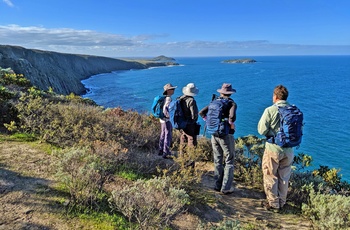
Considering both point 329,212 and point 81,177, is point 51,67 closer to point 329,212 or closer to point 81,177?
point 81,177

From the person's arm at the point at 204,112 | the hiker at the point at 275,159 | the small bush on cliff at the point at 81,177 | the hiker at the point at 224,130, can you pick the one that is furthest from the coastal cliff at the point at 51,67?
the hiker at the point at 275,159

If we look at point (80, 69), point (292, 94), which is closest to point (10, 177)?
point (292, 94)

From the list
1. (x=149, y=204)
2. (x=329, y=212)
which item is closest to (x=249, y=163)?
(x=329, y=212)

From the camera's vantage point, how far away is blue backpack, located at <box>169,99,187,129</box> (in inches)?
221

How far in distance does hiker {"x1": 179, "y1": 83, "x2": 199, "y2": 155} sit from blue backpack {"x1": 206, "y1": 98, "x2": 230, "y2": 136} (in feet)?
2.08

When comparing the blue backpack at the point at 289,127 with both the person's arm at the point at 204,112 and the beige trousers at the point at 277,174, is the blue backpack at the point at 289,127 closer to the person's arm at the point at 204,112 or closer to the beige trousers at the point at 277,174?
the beige trousers at the point at 277,174

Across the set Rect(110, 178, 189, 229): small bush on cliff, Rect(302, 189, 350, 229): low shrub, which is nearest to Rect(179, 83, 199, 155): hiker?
Rect(110, 178, 189, 229): small bush on cliff

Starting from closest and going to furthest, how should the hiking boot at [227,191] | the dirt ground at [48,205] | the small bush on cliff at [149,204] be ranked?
the small bush on cliff at [149,204]
the dirt ground at [48,205]
the hiking boot at [227,191]

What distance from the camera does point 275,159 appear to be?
4625 millimetres

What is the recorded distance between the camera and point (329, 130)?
2544 cm

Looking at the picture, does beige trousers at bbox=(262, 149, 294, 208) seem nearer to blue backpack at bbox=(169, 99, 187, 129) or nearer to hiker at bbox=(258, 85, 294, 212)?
hiker at bbox=(258, 85, 294, 212)

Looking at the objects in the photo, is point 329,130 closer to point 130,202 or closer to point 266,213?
point 266,213

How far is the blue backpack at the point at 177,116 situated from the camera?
18.5 ft

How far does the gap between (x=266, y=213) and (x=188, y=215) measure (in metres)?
1.52
